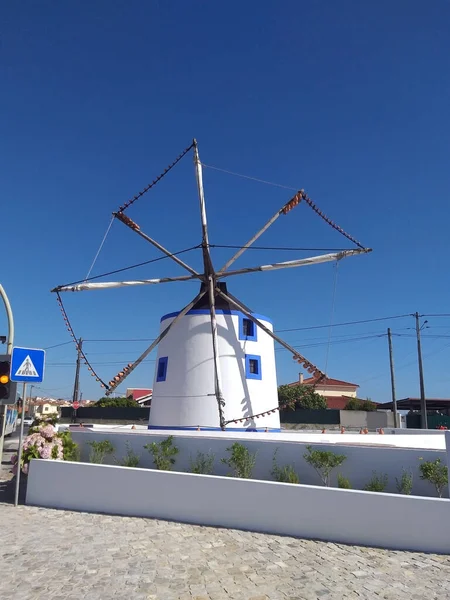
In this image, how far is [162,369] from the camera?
60.3 feet

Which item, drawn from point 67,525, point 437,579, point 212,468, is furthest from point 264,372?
point 437,579

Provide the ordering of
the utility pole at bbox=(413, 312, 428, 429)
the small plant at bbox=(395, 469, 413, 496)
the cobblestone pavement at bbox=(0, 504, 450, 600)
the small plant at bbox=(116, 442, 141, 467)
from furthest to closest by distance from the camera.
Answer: the utility pole at bbox=(413, 312, 428, 429) → the small plant at bbox=(116, 442, 141, 467) → the small plant at bbox=(395, 469, 413, 496) → the cobblestone pavement at bbox=(0, 504, 450, 600)

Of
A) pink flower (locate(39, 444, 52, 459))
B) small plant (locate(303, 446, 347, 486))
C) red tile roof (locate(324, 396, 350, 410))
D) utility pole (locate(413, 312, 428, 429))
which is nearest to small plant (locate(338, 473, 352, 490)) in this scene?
small plant (locate(303, 446, 347, 486))

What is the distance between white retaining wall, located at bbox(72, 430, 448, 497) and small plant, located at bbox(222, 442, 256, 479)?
293 millimetres

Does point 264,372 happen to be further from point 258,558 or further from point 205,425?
point 258,558

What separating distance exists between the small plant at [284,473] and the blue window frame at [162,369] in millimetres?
8753

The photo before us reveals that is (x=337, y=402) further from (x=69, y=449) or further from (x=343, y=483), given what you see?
(x=343, y=483)

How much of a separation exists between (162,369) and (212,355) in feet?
7.04

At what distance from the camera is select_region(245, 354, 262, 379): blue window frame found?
18.1 meters

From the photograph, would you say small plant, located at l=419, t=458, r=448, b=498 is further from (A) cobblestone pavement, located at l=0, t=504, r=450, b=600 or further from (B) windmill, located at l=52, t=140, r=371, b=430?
Result: (B) windmill, located at l=52, t=140, r=371, b=430

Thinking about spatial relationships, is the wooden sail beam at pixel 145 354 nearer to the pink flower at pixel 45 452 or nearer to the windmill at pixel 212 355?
the windmill at pixel 212 355

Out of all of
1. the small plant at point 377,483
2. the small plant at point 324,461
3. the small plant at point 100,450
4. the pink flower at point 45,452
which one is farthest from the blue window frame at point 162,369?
the small plant at point 377,483

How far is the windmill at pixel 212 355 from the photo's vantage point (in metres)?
17.1

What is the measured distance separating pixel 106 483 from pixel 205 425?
24.0ft
